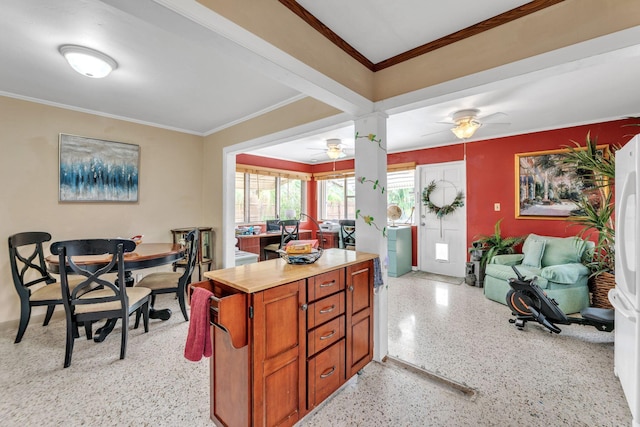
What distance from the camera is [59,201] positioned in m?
3.21

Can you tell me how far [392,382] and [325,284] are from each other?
38.7 inches

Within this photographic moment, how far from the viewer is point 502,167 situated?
14.3 ft

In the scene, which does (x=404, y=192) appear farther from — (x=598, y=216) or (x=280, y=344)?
(x=280, y=344)

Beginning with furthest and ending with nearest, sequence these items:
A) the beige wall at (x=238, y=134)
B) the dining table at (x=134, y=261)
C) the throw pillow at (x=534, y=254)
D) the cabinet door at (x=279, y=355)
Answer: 1. the throw pillow at (x=534, y=254)
2. the beige wall at (x=238, y=134)
3. the dining table at (x=134, y=261)
4. the cabinet door at (x=279, y=355)

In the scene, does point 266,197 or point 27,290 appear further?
point 266,197

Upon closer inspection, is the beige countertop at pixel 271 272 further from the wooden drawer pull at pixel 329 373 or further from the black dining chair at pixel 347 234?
the black dining chair at pixel 347 234

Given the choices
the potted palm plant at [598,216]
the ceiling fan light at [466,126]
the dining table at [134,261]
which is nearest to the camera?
the dining table at [134,261]

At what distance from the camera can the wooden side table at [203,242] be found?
162 inches

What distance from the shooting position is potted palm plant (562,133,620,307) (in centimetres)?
251

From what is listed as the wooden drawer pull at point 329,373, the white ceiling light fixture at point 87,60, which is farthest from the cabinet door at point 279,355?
the white ceiling light fixture at point 87,60

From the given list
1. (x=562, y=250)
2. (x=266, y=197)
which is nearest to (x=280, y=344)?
(x=562, y=250)

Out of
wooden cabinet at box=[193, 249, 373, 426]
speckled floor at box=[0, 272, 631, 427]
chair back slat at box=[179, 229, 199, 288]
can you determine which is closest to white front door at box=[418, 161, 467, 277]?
speckled floor at box=[0, 272, 631, 427]

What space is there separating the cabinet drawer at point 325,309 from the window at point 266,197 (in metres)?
4.32

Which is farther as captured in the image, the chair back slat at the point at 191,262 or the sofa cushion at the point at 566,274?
the sofa cushion at the point at 566,274
